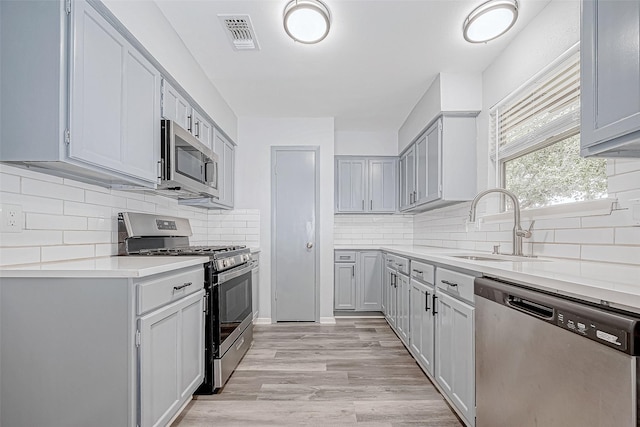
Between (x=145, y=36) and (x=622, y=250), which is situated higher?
(x=145, y=36)

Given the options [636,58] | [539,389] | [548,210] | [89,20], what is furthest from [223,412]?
[636,58]

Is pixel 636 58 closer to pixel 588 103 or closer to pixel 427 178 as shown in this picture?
pixel 588 103

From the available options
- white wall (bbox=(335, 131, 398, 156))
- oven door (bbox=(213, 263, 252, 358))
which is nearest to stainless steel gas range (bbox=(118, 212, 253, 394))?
oven door (bbox=(213, 263, 252, 358))

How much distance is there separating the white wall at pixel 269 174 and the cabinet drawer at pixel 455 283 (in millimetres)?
2036

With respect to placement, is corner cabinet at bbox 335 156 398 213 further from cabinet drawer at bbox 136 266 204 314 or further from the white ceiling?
cabinet drawer at bbox 136 266 204 314

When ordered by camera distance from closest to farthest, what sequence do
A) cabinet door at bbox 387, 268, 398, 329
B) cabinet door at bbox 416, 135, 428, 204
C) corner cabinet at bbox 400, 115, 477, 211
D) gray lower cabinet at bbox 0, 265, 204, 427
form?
1. gray lower cabinet at bbox 0, 265, 204, 427
2. corner cabinet at bbox 400, 115, 477, 211
3. cabinet door at bbox 387, 268, 398, 329
4. cabinet door at bbox 416, 135, 428, 204

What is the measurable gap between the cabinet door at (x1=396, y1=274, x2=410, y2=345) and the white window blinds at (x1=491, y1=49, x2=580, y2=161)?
132 centimetres

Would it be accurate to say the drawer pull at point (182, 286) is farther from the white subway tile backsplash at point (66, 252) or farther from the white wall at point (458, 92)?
the white wall at point (458, 92)

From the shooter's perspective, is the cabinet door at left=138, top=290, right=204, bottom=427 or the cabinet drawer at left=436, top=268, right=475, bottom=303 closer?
the cabinet door at left=138, top=290, right=204, bottom=427

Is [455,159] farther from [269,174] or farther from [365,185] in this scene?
[269,174]

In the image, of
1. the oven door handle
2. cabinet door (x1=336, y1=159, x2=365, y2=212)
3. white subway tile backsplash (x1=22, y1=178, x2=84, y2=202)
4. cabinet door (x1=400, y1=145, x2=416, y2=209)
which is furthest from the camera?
cabinet door (x1=336, y1=159, x2=365, y2=212)

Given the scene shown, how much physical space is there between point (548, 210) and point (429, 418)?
142cm

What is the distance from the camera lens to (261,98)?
3539mm

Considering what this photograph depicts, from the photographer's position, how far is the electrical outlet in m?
1.44
